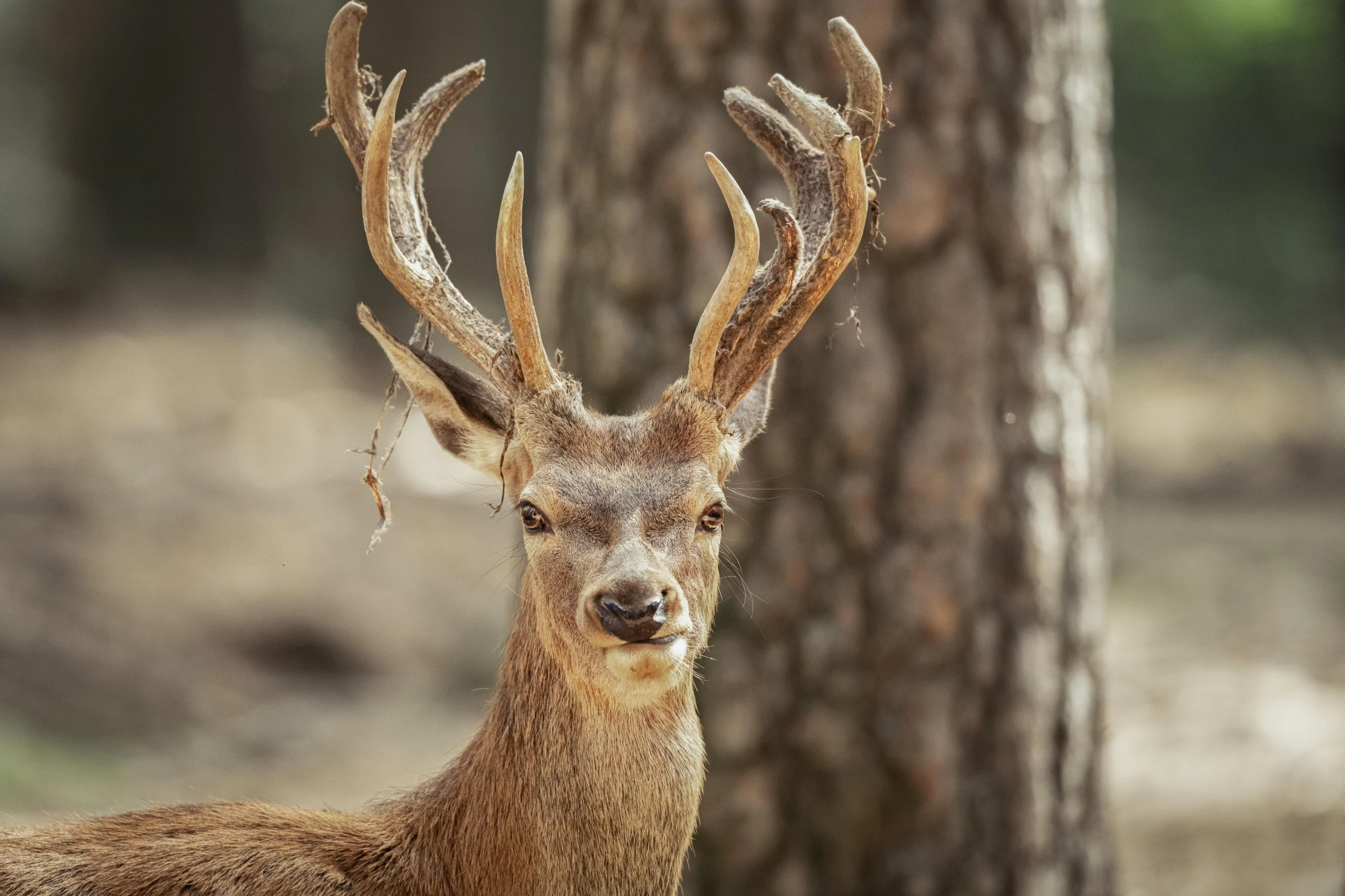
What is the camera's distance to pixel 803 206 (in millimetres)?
4059

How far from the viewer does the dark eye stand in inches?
144

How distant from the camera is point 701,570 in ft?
12.2

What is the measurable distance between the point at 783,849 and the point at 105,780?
4.37 meters

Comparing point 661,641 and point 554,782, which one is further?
point 554,782

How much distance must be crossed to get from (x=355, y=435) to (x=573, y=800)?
10.3 metres

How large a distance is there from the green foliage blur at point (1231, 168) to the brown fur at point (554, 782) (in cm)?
1704

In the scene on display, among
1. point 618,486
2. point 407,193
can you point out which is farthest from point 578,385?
point 407,193

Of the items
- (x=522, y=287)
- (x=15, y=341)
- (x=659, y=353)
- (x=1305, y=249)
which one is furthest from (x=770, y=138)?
(x=1305, y=249)

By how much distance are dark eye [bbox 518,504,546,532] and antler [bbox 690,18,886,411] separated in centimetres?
59

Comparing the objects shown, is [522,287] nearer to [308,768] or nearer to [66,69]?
[308,768]

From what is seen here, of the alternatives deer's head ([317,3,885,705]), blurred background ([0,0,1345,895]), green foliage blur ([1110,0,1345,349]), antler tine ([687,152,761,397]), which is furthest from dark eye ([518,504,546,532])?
green foliage blur ([1110,0,1345,349])

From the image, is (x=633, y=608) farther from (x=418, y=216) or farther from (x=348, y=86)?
(x=348, y=86)

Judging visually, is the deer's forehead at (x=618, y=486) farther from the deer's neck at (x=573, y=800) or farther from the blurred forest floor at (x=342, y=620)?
the blurred forest floor at (x=342, y=620)

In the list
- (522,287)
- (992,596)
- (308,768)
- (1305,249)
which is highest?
(1305,249)
